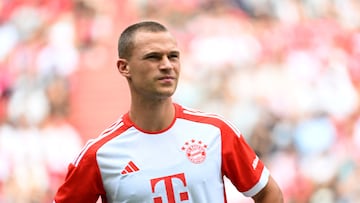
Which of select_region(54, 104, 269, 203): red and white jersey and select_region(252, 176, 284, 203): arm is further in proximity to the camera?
select_region(252, 176, 284, 203): arm

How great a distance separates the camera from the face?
2988 mm

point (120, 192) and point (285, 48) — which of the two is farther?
point (285, 48)

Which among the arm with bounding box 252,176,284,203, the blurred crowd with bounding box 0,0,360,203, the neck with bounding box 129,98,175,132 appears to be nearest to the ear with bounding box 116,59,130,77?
the neck with bounding box 129,98,175,132

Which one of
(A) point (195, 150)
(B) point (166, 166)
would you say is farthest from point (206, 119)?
(B) point (166, 166)

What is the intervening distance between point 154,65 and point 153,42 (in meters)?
0.09

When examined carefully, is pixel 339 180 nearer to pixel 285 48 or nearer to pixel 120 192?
pixel 285 48

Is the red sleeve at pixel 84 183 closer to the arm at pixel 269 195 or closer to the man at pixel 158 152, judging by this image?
the man at pixel 158 152

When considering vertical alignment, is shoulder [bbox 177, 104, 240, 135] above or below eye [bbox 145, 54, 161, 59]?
below

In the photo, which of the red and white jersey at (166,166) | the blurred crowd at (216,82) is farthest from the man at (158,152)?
the blurred crowd at (216,82)

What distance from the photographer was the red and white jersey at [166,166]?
3021mm

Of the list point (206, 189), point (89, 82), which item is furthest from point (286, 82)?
point (206, 189)

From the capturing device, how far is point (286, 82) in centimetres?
638

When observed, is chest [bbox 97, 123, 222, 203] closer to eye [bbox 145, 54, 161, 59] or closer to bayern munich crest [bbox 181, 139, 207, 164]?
bayern munich crest [bbox 181, 139, 207, 164]

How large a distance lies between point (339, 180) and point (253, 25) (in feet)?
4.27
